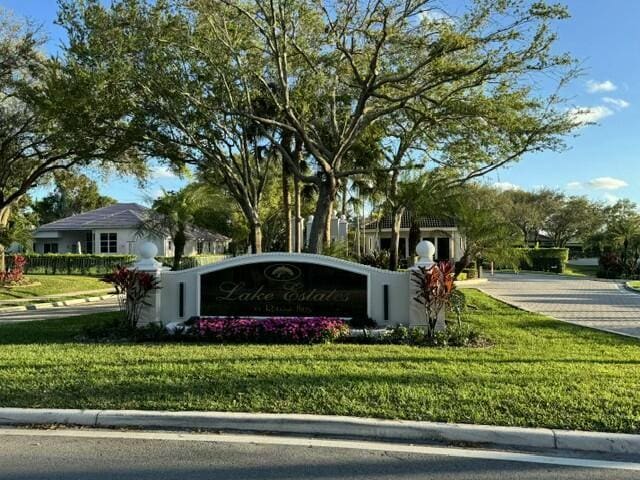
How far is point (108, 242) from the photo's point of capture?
42.9 meters

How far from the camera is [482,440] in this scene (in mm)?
5504

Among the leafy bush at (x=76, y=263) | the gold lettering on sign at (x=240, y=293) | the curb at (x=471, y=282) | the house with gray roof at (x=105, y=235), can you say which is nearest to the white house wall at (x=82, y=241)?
the house with gray roof at (x=105, y=235)

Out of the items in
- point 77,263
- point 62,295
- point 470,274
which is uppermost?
point 77,263

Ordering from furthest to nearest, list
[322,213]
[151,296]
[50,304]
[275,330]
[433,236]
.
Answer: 1. [433,236]
2. [50,304]
3. [322,213]
4. [151,296]
5. [275,330]

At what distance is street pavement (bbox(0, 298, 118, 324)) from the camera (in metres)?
15.9

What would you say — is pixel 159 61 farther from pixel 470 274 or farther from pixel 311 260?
pixel 470 274

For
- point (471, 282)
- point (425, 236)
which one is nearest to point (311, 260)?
point (471, 282)

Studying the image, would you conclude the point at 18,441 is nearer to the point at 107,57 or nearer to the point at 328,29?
the point at 107,57

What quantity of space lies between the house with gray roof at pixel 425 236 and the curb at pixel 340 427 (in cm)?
3220

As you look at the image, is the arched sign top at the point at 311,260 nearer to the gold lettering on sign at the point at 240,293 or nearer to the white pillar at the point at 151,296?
the gold lettering on sign at the point at 240,293

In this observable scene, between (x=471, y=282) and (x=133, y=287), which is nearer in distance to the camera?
(x=133, y=287)

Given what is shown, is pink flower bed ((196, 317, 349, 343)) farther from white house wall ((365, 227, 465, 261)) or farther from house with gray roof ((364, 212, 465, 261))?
white house wall ((365, 227, 465, 261))

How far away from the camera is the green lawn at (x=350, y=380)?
608 cm

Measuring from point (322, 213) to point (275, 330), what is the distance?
7.09 meters
